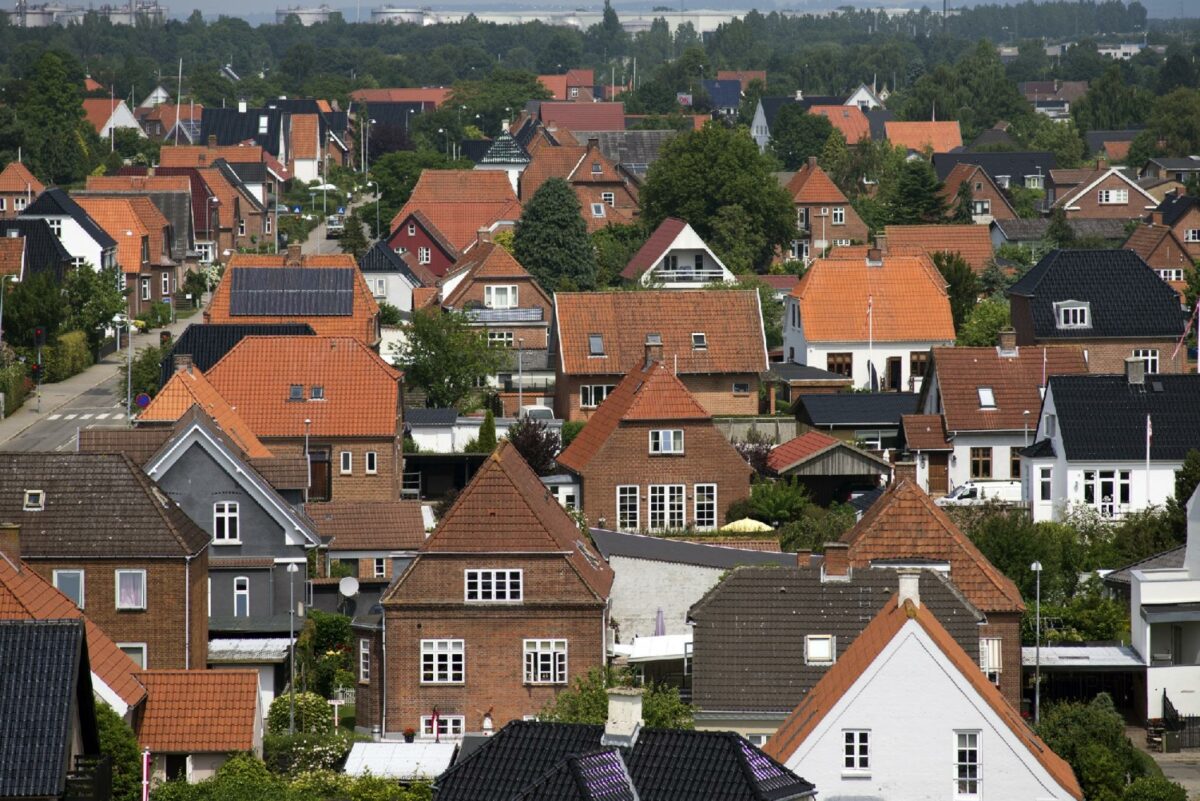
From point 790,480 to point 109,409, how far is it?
24.4 metres

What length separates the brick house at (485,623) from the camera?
148 feet

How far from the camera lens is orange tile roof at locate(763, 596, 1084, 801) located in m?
33.6

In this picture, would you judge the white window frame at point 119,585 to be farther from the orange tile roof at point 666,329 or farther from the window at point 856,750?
the orange tile roof at point 666,329

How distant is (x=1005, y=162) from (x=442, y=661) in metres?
107

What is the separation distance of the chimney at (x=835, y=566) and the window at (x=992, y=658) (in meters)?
3.49

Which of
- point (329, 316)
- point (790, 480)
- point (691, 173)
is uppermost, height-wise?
point (691, 173)

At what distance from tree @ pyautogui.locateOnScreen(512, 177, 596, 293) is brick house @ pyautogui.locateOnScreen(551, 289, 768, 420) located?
25.0 meters

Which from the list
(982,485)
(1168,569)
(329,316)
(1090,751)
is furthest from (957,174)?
(1090,751)

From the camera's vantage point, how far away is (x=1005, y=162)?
148m

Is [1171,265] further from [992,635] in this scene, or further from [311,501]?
[992,635]

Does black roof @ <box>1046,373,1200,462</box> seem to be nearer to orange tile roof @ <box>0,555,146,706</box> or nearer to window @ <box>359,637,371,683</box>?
window @ <box>359,637,371,683</box>

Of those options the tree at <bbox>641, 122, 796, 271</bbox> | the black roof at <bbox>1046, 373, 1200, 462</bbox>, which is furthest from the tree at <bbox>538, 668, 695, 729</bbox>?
the tree at <bbox>641, 122, 796, 271</bbox>

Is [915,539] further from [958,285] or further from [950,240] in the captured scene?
[950,240]

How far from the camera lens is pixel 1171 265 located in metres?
103
